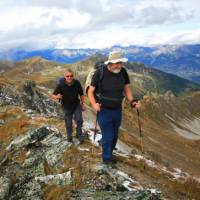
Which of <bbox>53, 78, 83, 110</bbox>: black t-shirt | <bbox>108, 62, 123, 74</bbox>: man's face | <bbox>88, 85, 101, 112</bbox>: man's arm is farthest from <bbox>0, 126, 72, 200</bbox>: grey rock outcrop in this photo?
<bbox>108, 62, 123, 74</bbox>: man's face

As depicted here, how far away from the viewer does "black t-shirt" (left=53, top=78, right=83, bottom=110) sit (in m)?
18.1

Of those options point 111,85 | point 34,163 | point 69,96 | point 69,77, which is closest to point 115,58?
point 111,85

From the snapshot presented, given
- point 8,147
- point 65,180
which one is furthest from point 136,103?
point 8,147

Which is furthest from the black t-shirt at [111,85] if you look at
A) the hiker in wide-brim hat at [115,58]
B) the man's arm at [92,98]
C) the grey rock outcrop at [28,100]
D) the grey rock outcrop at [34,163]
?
the grey rock outcrop at [28,100]

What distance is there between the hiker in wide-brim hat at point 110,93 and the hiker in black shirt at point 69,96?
4.28 meters

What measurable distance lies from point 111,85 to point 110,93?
0.29 metres

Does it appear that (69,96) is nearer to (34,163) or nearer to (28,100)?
(34,163)

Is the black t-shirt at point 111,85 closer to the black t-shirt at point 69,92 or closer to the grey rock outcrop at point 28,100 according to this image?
the black t-shirt at point 69,92

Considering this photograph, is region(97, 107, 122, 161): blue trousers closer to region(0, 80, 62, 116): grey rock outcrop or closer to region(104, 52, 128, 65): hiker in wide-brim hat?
region(104, 52, 128, 65): hiker in wide-brim hat

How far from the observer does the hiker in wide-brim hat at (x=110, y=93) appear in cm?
1320

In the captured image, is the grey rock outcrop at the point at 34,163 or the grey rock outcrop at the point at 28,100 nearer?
the grey rock outcrop at the point at 34,163

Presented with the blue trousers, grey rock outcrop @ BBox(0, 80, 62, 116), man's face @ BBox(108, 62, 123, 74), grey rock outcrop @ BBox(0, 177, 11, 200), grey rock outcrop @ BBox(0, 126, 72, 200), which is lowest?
grey rock outcrop @ BBox(0, 80, 62, 116)

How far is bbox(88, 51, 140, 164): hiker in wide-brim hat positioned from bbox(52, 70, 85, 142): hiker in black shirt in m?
4.28

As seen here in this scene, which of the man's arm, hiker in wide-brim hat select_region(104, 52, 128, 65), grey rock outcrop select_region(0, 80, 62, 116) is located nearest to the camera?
hiker in wide-brim hat select_region(104, 52, 128, 65)
